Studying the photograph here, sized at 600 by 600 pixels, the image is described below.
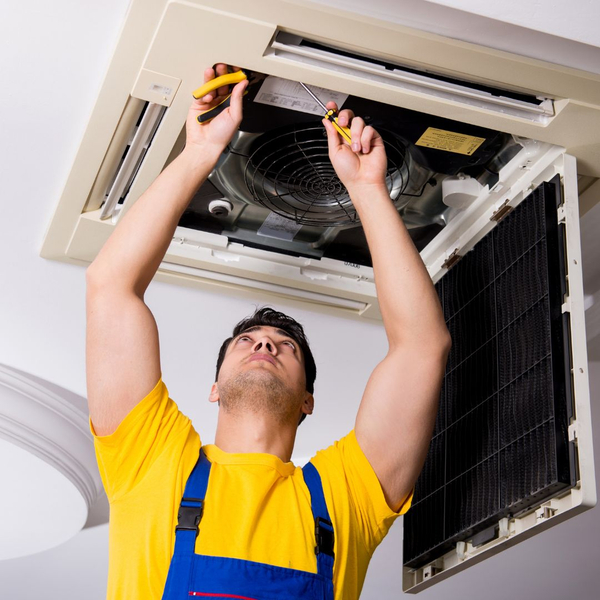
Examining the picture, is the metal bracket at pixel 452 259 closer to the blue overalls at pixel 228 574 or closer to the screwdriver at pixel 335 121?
the screwdriver at pixel 335 121

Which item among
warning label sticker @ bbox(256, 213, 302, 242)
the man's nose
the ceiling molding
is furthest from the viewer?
the ceiling molding

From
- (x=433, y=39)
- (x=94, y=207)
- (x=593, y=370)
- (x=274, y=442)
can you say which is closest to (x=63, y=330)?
(x=94, y=207)

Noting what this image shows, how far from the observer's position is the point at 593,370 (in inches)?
109

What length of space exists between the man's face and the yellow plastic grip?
61cm

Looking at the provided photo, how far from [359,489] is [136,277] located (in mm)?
624

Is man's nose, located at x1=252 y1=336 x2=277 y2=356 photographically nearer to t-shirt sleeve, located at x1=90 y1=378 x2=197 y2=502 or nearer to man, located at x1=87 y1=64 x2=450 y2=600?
man, located at x1=87 y1=64 x2=450 y2=600

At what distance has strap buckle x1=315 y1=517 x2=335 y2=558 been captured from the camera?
1595 mm

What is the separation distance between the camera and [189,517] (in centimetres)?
156

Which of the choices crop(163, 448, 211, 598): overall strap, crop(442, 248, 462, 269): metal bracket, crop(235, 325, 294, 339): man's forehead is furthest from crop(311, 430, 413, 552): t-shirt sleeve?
crop(442, 248, 462, 269): metal bracket

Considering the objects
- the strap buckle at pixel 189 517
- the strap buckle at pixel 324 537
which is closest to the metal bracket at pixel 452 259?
the strap buckle at pixel 324 537

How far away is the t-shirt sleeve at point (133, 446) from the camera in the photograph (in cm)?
165

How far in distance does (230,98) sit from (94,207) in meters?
0.51

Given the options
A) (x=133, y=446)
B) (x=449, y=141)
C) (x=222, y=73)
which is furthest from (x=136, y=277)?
(x=449, y=141)

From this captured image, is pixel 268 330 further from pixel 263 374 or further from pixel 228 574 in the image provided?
pixel 228 574
